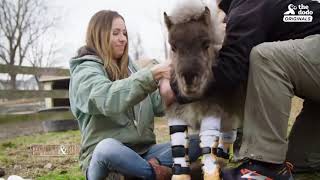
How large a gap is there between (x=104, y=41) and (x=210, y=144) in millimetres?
1246

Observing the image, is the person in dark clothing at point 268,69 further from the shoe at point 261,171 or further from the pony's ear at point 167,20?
the pony's ear at point 167,20

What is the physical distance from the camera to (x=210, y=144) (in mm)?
2982

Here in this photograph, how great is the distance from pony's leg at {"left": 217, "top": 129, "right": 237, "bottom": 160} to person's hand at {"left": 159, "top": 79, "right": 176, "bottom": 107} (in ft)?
1.64

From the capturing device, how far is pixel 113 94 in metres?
3.10

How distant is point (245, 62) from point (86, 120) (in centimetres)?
139

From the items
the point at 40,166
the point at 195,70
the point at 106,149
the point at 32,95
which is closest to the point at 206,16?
the point at 195,70

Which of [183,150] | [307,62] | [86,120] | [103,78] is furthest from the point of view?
[86,120]

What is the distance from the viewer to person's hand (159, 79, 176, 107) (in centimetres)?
315

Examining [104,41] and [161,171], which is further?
[104,41]

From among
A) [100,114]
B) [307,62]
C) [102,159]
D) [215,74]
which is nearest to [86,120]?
[100,114]

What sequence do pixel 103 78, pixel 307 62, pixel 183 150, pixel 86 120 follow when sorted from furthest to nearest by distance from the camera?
1. pixel 86 120
2. pixel 103 78
3. pixel 183 150
4. pixel 307 62

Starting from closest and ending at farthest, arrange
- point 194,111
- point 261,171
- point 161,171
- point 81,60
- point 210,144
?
1. point 261,171
2. point 210,144
3. point 194,111
4. point 161,171
5. point 81,60

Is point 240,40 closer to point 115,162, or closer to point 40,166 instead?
point 115,162

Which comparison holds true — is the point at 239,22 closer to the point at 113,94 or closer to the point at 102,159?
the point at 113,94
